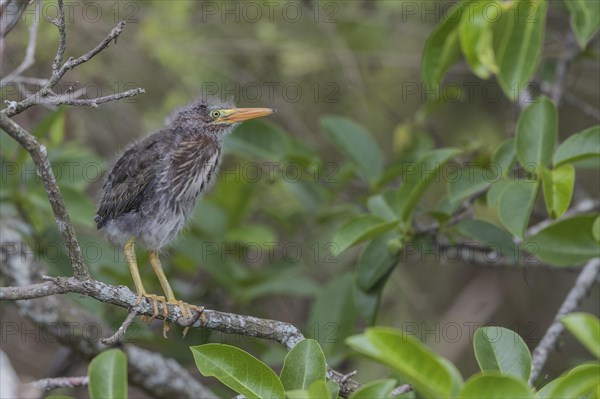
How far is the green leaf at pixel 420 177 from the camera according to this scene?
4059 millimetres

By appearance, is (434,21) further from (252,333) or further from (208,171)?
(252,333)

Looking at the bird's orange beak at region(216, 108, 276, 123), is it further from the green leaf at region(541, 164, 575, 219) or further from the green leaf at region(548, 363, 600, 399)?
the green leaf at region(548, 363, 600, 399)

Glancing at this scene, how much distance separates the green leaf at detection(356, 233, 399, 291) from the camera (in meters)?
4.39

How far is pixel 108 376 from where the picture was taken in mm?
2467

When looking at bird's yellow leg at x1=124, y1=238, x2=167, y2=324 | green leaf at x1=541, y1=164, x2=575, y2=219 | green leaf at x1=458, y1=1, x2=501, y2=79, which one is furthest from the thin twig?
green leaf at x1=458, y1=1, x2=501, y2=79

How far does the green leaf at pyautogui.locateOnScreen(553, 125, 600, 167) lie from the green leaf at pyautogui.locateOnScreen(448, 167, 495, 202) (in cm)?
43

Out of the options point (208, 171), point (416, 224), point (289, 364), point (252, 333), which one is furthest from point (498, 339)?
point (208, 171)

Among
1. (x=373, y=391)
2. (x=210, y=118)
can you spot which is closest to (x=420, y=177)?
(x=210, y=118)

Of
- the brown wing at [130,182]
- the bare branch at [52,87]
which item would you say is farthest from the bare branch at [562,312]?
the bare branch at [52,87]

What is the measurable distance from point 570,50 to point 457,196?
1829 millimetres

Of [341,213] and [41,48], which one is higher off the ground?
[41,48]

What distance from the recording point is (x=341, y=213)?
542 cm

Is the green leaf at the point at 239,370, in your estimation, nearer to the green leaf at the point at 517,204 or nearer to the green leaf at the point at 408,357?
the green leaf at the point at 408,357

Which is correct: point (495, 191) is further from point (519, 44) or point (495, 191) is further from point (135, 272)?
point (135, 272)
